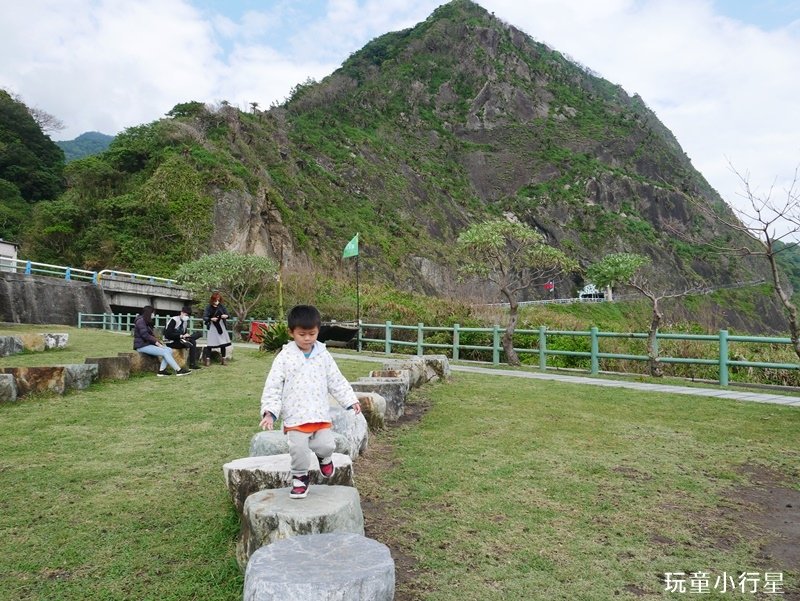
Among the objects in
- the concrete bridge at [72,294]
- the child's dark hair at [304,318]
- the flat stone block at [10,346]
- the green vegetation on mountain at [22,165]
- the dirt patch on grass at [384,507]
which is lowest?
the dirt patch on grass at [384,507]

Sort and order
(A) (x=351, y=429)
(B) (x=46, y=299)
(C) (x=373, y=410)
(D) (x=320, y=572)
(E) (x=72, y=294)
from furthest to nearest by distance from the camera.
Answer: (E) (x=72, y=294), (B) (x=46, y=299), (C) (x=373, y=410), (A) (x=351, y=429), (D) (x=320, y=572)

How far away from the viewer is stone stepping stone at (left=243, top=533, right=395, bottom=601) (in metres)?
2.05

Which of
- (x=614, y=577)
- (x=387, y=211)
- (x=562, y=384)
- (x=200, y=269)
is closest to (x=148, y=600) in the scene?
(x=614, y=577)

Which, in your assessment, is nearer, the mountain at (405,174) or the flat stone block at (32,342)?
the flat stone block at (32,342)

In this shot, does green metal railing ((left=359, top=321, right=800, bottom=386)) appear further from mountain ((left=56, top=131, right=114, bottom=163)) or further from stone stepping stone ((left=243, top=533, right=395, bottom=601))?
mountain ((left=56, top=131, right=114, bottom=163))

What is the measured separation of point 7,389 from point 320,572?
6.45 meters

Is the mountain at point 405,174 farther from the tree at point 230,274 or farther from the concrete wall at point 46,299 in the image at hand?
the tree at point 230,274

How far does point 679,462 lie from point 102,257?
3614cm

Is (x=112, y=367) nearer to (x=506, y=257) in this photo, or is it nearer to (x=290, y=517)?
(x=290, y=517)

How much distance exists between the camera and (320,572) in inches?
84.1

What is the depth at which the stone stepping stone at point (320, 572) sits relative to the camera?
6.72 ft

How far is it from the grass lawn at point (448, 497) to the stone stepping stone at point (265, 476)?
0.20 metres

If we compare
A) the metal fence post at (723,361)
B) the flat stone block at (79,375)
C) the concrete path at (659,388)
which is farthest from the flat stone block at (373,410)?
the metal fence post at (723,361)

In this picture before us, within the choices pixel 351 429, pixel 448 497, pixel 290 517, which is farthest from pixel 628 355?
pixel 290 517
